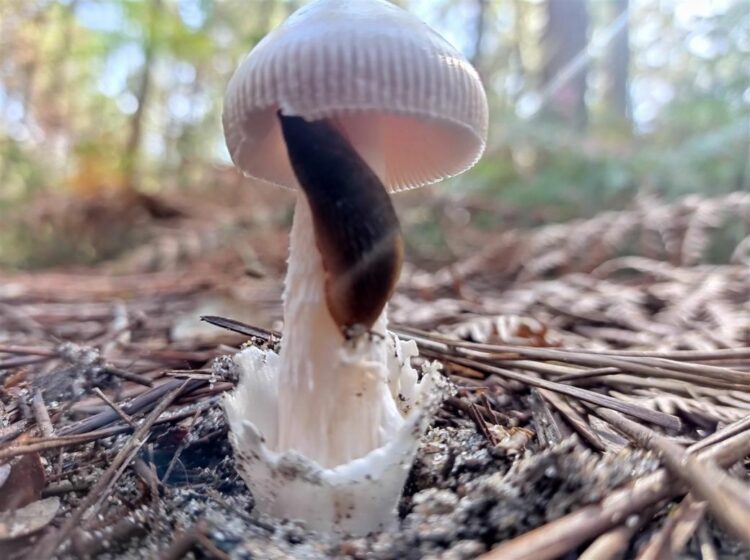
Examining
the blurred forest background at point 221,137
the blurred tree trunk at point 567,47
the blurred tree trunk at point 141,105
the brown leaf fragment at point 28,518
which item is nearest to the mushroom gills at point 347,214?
the brown leaf fragment at point 28,518

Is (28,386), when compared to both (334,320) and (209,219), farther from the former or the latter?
(209,219)

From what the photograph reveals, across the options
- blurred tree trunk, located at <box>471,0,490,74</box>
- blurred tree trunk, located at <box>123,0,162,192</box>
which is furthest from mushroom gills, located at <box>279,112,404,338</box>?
blurred tree trunk, located at <box>471,0,490,74</box>

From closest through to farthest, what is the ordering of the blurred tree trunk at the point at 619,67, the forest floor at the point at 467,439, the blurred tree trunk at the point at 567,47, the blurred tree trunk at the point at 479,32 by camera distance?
the forest floor at the point at 467,439 → the blurred tree trunk at the point at 567,47 → the blurred tree trunk at the point at 479,32 → the blurred tree trunk at the point at 619,67

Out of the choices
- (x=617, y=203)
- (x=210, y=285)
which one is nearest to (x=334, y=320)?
(x=210, y=285)

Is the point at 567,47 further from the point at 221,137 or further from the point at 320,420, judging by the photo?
the point at 320,420

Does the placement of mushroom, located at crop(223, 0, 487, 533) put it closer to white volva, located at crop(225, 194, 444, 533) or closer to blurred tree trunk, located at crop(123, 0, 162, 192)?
white volva, located at crop(225, 194, 444, 533)

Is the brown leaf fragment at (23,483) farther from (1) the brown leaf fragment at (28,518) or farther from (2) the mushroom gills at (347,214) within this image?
(2) the mushroom gills at (347,214)

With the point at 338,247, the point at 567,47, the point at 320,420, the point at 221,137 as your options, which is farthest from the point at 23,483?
the point at 567,47
